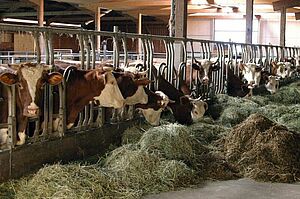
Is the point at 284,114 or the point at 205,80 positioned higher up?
the point at 205,80

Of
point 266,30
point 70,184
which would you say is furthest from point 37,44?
point 266,30

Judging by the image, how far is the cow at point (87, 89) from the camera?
17.5ft

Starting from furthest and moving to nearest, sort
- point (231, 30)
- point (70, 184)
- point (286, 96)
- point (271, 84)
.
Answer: point (231, 30)
point (271, 84)
point (286, 96)
point (70, 184)

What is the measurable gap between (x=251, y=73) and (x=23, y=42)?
51.0 feet

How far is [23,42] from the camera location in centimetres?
2356

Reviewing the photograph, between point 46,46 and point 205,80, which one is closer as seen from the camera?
point 46,46

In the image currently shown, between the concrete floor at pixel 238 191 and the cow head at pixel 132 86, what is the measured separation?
1667 millimetres

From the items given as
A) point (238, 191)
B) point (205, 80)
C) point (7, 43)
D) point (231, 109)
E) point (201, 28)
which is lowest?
point (238, 191)

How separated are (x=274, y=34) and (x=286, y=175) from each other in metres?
27.5

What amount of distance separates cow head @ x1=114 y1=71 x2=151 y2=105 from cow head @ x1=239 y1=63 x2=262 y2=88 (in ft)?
17.4

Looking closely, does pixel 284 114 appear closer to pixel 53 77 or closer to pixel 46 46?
pixel 46 46

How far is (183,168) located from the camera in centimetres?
479

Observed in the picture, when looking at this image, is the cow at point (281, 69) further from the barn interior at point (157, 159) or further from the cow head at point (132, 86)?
the cow head at point (132, 86)

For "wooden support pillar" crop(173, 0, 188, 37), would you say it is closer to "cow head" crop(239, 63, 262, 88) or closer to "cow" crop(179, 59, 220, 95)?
"cow" crop(179, 59, 220, 95)
